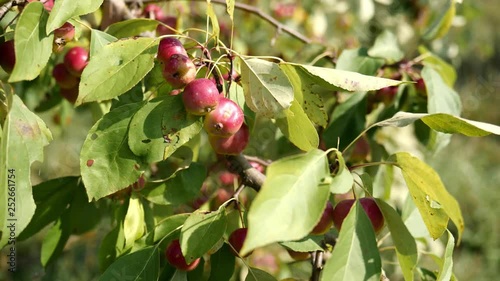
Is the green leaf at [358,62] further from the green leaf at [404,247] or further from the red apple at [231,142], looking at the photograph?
the green leaf at [404,247]

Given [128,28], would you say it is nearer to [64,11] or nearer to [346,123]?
[64,11]

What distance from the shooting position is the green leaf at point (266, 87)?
703mm

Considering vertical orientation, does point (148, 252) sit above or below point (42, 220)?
above

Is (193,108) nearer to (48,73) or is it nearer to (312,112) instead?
(312,112)

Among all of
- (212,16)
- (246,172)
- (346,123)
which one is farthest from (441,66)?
(212,16)

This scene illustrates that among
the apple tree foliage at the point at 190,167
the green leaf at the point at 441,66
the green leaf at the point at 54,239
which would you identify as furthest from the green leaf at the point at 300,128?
the green leaf at the point at 441,66

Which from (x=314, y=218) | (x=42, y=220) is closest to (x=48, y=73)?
(x=42, y=220)

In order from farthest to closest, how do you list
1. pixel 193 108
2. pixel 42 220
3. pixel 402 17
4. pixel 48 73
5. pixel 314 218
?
1. pixel 402 17
2. pixel 48 73
3. pixel 42 220
4. pixel 193 108
5. pixel 314 218

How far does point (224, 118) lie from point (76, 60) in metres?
0.34

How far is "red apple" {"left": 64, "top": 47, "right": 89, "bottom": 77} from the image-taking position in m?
0.94

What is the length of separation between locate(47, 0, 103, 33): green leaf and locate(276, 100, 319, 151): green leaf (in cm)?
26

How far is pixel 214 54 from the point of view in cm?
104

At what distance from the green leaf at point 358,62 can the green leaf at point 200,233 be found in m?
0.49

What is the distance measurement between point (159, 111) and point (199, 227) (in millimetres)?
146
